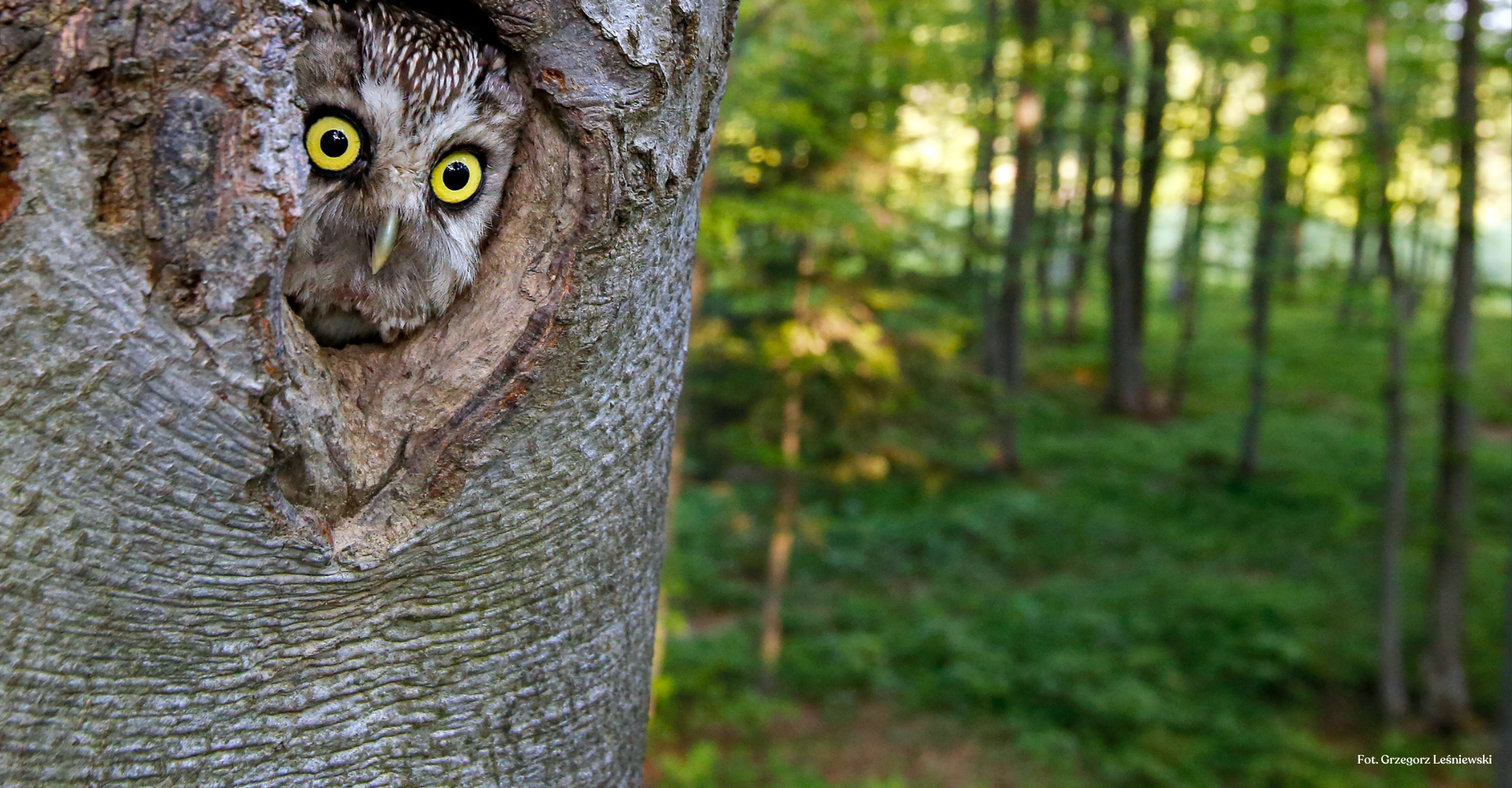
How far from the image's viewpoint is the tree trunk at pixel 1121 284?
52.5ft

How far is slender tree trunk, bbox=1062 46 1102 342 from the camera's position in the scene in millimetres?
14538

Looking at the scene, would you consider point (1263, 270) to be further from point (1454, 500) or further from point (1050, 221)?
point (1050, 221)

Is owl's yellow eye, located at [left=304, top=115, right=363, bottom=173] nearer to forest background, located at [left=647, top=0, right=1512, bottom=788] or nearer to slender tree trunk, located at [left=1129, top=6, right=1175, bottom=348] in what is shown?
forest background, located at [left=647, top=0, right=1512, bottom=788]

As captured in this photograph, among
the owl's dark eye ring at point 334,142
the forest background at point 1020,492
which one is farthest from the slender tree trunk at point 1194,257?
the owl's dark eye ring at point 334,142

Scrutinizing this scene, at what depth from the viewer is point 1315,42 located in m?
8.69

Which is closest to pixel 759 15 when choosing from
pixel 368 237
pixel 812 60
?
pixel 812 60

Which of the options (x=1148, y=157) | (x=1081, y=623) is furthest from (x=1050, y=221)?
(x=1081, y=623)

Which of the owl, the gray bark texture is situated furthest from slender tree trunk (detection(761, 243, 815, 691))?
the gray bark texture

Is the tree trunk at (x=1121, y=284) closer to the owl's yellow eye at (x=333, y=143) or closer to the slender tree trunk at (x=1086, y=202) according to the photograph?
the slender tree trunk at (x=1086, y=202)

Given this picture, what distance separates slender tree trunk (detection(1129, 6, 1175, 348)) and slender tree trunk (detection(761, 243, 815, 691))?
26.7 ft

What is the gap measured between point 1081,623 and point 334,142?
10336 millimetres

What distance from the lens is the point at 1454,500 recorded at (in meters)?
8.79

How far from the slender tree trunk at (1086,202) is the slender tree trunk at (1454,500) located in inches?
235

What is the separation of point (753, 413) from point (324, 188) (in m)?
7.12
